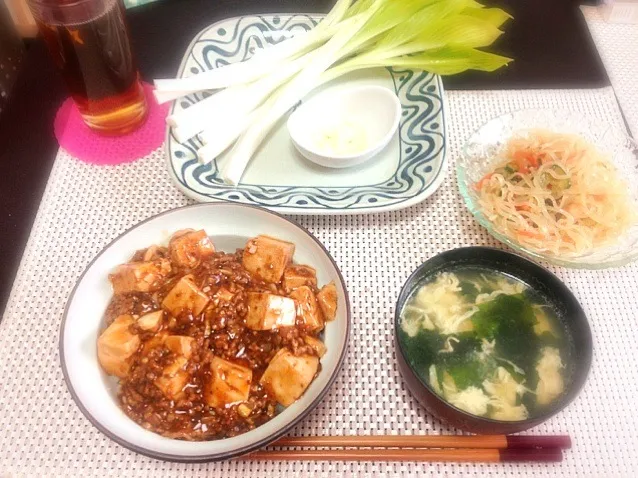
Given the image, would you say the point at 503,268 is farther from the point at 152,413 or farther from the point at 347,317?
the point at 152,413

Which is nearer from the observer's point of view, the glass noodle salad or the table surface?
the glass noodle salad

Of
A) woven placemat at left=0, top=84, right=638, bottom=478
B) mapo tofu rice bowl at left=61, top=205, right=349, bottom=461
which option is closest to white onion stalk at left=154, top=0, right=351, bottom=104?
woven placemat at left=0, top=84, right=638, bottom=478

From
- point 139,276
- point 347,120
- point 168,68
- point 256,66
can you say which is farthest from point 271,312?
point 168,68

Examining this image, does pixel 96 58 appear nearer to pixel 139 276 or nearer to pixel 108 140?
pixel 108 140

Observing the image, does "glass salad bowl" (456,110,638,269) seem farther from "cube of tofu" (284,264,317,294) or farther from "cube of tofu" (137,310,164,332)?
"cube of tofu" (137,310,164,332)

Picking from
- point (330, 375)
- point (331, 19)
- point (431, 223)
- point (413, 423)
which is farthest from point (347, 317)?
point (331, 19)
